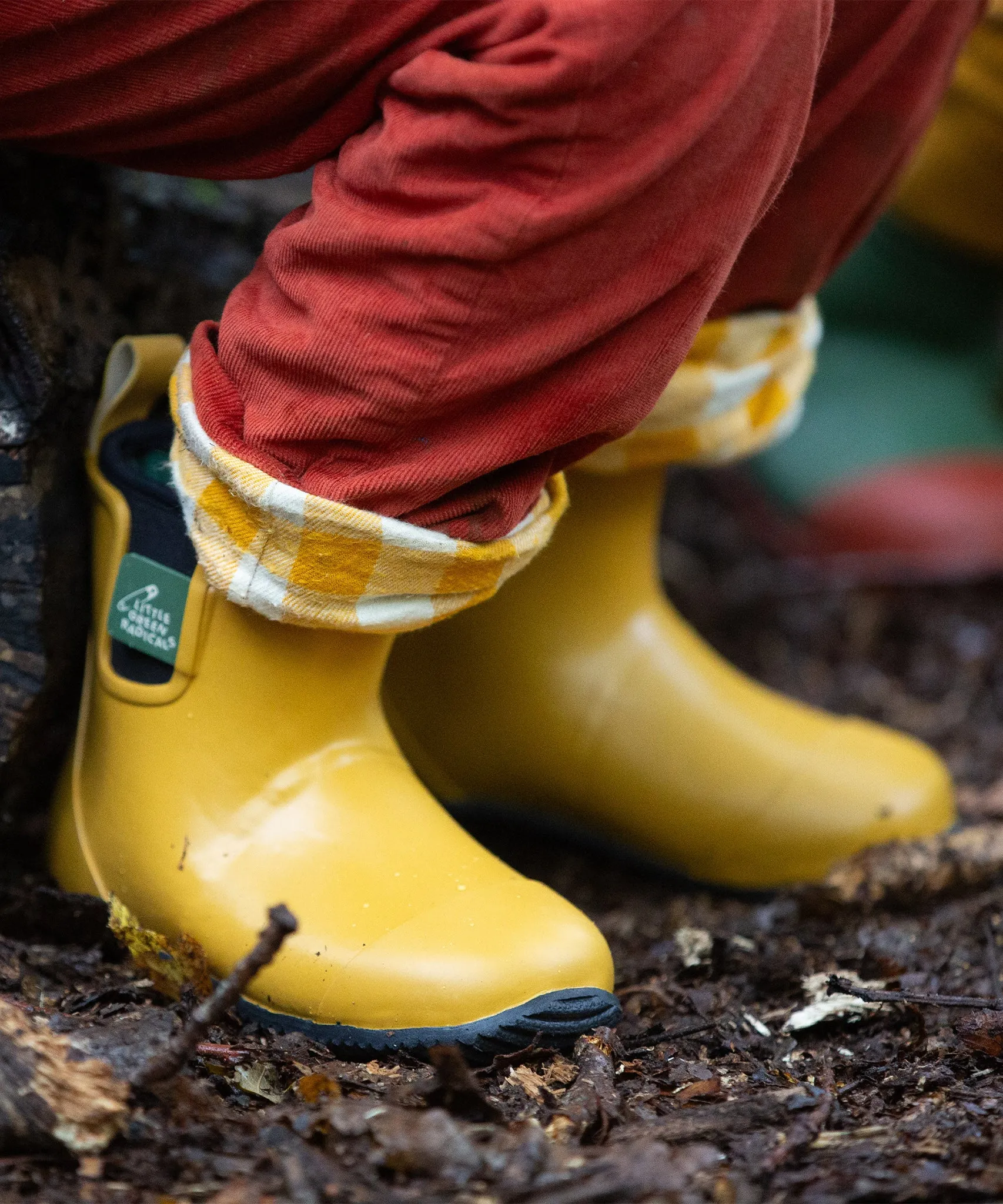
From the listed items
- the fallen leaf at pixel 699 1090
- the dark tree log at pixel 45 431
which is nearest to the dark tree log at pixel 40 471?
the dark tree log at pixel 45 431

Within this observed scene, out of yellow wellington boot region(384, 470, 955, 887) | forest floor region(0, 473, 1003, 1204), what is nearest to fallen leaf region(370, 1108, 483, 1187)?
forest floor region(0, 473, 1003, 1204)

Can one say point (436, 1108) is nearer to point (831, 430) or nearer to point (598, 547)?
point (598, 547)

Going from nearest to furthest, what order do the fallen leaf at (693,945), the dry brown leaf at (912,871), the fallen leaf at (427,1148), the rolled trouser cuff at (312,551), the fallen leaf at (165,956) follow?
the fallen leaf at (427,1148), the rolled trouser cuff at (312,551), the fallen leaf at (165,956), the fallen leaf at (693,945), the dry brown leaf at (912,871)

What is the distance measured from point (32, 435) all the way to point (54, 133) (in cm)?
21

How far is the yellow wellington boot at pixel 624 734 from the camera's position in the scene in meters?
1.15

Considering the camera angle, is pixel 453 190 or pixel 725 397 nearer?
pixel 453 190

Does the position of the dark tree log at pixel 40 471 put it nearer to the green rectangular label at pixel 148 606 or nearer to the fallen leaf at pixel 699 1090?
the green rectangular label at pixel 148 606

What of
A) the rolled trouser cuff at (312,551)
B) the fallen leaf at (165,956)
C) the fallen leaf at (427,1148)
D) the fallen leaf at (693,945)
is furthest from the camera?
the fallen leaf at (693,945)

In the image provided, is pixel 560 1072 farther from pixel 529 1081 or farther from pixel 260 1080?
pixel 260 1080

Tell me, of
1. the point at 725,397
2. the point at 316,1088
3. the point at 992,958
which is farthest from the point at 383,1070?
the point at 725,397

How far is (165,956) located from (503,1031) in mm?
239

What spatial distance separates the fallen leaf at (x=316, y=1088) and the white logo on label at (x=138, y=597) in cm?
34

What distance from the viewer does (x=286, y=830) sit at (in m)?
0.85

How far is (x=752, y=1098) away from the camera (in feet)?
2.33
